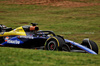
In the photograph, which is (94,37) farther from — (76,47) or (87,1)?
(87,1)

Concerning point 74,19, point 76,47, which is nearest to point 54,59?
point 76,47

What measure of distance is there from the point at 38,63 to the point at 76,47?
A: 4003mm

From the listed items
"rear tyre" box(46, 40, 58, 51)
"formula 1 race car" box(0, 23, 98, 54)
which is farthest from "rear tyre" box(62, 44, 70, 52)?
"rear tyre" box(46, 40, 58, 51)

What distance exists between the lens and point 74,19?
32625 mm

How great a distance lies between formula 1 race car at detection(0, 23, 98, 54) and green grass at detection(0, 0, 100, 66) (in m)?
1.01

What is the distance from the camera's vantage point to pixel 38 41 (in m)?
11.1

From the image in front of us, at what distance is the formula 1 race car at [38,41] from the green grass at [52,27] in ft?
3.31

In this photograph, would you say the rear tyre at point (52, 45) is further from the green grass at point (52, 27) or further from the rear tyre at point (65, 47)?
the green grass at point (52, 27)

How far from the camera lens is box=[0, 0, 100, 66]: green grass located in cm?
723

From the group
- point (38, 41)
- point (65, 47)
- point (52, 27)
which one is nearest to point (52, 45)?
point (65, 47)

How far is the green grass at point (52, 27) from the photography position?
7.23 m

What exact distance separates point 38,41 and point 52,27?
1578 cm

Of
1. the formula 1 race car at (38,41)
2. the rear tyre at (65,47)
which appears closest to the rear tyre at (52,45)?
the formula 1 race car at (38,41)

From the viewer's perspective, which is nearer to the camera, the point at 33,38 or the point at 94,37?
the point at 33,38
